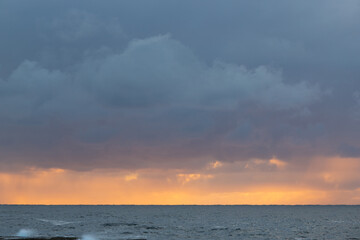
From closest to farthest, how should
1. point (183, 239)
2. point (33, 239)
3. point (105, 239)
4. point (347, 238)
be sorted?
1. point (33, 239)
2. point (105, 239)
3. point (183, 239)
4. point (347, 238)

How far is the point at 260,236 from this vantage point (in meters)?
98.1

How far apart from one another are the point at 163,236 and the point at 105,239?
48.7 feet

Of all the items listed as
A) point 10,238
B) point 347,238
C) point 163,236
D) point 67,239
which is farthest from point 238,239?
point 10,238

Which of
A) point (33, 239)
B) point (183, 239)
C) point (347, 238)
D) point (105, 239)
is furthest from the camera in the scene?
point (347, 238)

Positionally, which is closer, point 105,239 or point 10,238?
point 10,238

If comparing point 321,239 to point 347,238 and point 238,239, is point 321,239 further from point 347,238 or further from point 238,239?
point 238,239

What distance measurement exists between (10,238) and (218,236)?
4045 centimetres

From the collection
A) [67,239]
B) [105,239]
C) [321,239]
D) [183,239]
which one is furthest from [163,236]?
[321,239]

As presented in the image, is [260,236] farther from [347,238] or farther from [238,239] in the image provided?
[347,238]

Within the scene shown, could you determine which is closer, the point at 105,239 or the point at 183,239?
the point at 105,239

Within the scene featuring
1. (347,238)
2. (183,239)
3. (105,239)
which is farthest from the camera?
(347,238)

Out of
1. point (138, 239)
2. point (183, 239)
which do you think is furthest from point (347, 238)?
point (138, 239)

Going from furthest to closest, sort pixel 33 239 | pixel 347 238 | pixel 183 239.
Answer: pixel 347 238, pixel 183 239, pixel 33 239

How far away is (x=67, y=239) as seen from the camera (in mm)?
73750
